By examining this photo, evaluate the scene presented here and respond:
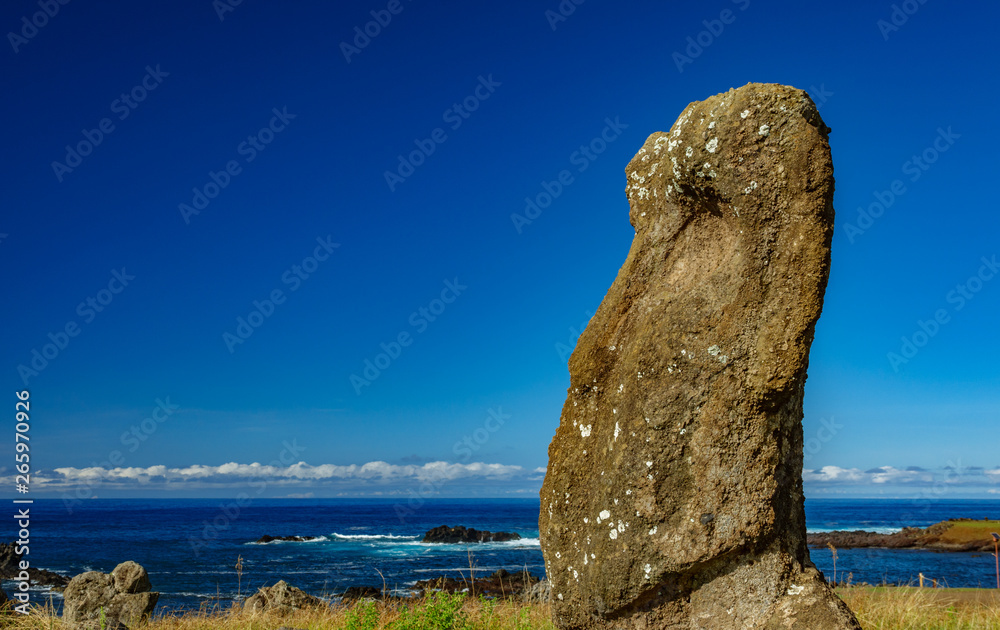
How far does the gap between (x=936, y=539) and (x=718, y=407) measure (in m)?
42.8

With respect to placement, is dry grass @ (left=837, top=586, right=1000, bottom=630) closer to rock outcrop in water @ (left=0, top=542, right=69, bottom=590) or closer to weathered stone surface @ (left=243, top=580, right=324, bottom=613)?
weathered stone surface @ (left=243, top=580, right=324, bottom=613)

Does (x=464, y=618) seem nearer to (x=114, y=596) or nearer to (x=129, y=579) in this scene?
(x=114, y=596)

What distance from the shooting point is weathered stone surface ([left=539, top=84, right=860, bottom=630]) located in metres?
4.33

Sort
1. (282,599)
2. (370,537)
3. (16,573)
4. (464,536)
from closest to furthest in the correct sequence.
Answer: (282,599) → (16,573) → (464,536) → (370,537)

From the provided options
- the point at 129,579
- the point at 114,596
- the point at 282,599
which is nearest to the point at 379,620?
the point at 114,596

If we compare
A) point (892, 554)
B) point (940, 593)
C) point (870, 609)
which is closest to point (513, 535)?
point (892, 554)

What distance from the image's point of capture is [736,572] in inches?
175

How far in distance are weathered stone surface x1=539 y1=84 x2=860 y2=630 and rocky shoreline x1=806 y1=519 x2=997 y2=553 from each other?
36712 mm

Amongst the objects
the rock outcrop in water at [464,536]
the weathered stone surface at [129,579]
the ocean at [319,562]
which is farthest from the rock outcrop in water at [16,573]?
the rock outcrop in water at [464,536]

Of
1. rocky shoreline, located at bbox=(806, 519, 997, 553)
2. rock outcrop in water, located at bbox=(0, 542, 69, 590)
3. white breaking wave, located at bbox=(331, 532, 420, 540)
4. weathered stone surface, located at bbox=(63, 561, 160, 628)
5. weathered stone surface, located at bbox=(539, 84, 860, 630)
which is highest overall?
weathered stone surface, located at bbox=(539, 84, 860, 630)

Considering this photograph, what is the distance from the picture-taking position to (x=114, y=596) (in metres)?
9.74

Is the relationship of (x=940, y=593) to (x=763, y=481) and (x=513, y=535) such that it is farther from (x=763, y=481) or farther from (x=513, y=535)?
(x=513, y=535)

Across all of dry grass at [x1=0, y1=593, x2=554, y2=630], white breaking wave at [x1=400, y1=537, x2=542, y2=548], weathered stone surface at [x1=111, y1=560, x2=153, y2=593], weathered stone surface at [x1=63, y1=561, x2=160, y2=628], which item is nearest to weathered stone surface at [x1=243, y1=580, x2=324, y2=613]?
weathered stone surface at [x1=111, y1=560, x2=153, y2=593]

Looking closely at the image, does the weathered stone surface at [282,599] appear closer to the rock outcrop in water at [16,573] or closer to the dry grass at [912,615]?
the dry grass at [912,615]
